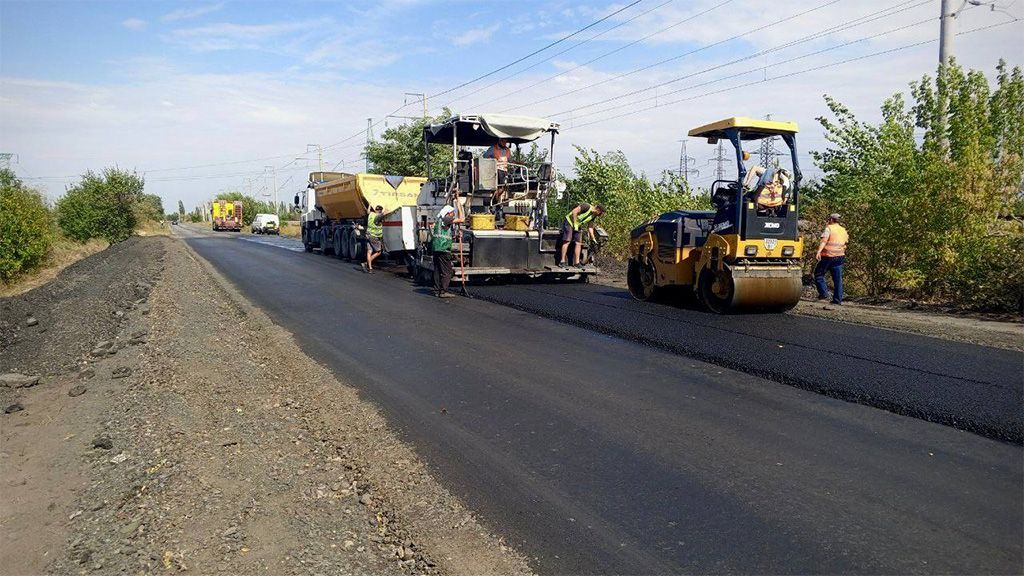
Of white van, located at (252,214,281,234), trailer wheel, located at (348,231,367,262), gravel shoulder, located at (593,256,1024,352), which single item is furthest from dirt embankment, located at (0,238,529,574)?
white van, located at (252,214,281,234)

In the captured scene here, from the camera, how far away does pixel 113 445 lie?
5.04m

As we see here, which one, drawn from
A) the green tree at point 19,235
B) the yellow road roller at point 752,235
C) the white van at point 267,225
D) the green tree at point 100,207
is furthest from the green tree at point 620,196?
the white van at point 267,225

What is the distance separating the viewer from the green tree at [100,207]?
36.6 meters

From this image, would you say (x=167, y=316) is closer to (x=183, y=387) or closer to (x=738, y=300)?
(x=183, y=387)

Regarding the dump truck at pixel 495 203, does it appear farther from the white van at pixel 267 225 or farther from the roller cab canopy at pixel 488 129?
the white van at pixel 267 225

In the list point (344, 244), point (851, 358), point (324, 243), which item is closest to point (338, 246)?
point (344, 244)

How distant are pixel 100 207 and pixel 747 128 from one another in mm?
37469

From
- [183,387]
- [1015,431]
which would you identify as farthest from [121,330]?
[1015,431]

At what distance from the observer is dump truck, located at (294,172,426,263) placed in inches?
807

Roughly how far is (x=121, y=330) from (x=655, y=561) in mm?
8856

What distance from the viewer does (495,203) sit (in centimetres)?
1512

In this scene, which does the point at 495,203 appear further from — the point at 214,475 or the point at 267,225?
the point at 267,225

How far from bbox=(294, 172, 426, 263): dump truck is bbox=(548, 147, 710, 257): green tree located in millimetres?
4240

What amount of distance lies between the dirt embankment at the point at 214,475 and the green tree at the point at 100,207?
32771mm
